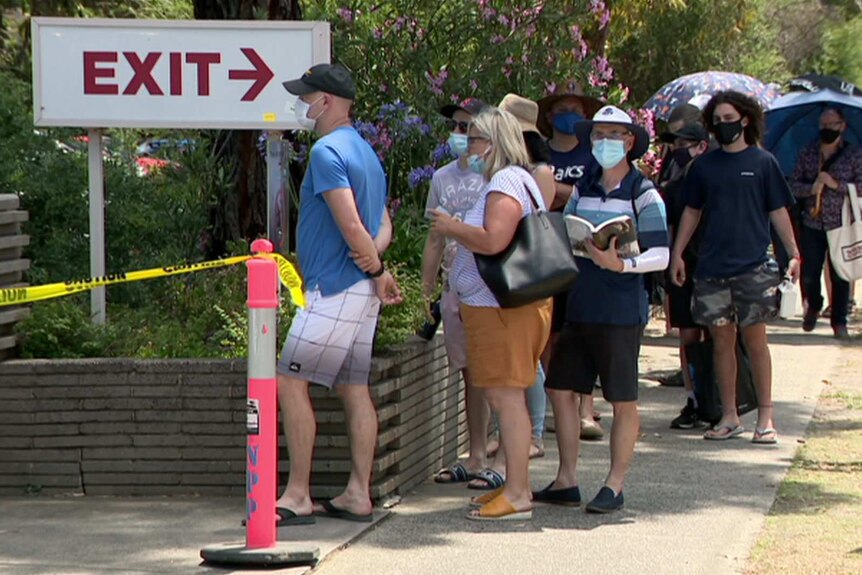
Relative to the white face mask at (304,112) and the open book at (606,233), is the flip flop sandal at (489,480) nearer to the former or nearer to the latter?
the open book at (606,233)

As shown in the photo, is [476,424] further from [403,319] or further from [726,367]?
[726,367]

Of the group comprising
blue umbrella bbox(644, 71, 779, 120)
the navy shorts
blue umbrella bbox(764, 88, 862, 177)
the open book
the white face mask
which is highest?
blue umbrella bbox(644, 71, 779, 120)

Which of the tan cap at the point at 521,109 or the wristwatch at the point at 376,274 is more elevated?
the tan cap at the point at 521,109

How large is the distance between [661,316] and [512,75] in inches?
231

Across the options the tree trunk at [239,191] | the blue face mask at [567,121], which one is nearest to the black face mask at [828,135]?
the tree trunk at [239,191]

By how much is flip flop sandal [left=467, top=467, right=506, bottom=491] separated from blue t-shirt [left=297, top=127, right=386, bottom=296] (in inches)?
58.2

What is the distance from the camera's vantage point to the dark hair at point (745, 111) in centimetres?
877

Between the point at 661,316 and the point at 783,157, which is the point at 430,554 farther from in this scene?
the point at 661,316

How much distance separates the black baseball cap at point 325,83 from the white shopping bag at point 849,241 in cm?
715

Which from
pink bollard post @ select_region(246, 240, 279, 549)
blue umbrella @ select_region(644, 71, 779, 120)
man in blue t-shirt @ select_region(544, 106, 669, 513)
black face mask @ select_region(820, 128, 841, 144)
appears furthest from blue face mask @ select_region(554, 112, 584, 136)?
blue umbrella @ select_region(644, 71, 779, 120)

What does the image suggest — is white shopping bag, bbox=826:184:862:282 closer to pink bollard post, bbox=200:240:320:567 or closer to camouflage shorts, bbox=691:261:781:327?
camouflage shorts, bbox=691:261:781:327

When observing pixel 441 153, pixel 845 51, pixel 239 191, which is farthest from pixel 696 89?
pixel 845 51

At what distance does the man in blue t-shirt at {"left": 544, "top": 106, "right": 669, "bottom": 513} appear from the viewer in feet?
23.5

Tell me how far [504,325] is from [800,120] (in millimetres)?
8007
